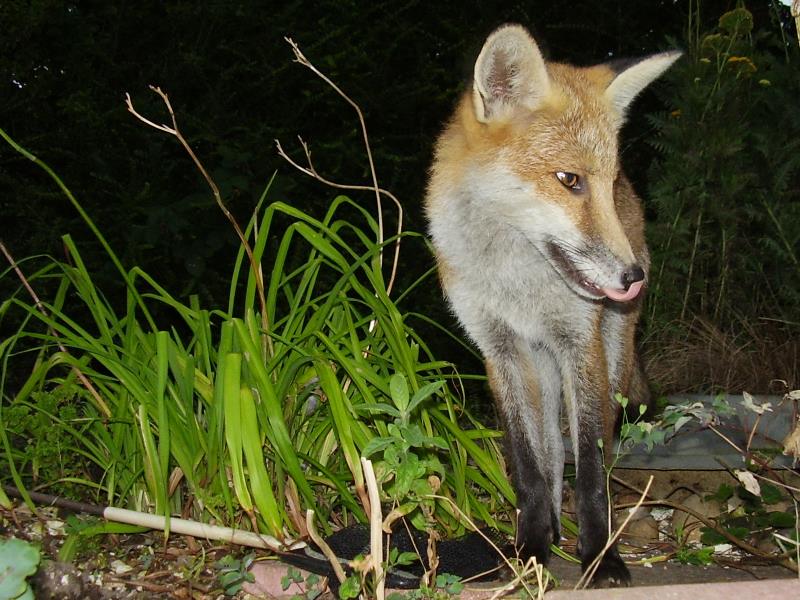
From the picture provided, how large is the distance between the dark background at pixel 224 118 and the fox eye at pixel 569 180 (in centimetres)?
221

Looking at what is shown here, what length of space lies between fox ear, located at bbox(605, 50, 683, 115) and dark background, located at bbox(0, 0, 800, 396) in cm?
196

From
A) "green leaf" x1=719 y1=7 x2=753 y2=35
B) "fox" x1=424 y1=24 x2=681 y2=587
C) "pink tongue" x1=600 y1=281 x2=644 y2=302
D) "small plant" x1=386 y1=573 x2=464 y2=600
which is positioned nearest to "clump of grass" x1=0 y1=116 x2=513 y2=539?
"fox" x1=424 y1=24 x2=681 y2=587

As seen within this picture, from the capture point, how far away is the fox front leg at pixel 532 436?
2801 mm

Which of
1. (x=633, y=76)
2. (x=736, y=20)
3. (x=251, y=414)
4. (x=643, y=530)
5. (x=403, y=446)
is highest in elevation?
(x=736, y=20)

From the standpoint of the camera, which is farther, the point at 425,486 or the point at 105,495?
the point at 105,495

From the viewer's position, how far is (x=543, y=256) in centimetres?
281

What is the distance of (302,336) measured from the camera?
304cm

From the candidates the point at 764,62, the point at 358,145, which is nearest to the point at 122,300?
the point at 358,145

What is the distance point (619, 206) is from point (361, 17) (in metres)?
2.78

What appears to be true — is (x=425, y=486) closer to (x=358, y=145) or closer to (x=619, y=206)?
(x=619, y=206)

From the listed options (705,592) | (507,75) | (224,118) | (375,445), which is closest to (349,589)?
(375,445)

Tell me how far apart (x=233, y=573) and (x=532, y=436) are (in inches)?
44.4

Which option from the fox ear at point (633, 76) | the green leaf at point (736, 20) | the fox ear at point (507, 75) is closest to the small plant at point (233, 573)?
the fox ear at point (507, 75)

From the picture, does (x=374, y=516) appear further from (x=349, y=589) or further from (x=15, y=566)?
(x=15, y=566)
